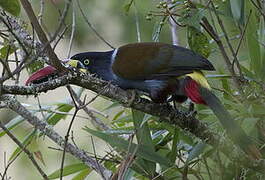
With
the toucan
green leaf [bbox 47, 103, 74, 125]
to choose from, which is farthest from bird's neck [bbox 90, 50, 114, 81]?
green leaf [bbox 47, 103, 74, 125]

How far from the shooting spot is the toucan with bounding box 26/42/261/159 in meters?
2.63

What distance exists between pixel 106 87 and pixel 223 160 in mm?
599

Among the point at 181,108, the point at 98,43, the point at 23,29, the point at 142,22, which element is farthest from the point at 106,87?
the point at 98,43

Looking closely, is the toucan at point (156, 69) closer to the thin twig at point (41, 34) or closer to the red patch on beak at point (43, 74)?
the red patch on beak at point (43, 74)

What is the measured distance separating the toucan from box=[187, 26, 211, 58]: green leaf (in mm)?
64

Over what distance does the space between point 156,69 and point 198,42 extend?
23 centimetres

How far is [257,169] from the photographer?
7.57 feet

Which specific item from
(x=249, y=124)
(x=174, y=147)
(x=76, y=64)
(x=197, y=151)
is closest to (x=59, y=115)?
(x=76, y=64)

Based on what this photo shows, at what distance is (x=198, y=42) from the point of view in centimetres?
274

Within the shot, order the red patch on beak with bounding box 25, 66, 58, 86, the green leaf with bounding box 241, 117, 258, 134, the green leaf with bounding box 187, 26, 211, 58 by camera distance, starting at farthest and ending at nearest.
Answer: the green leaf with bounding box 187, 26, 211, 58 → the green leaf with bounding box 241, 117, 258, 134 → the red patch on beak with bounding box 25, 66, 58, 86

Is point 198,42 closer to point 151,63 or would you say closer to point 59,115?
point 151,63

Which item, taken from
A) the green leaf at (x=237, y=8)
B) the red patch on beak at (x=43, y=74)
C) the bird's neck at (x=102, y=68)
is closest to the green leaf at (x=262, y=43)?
the green leaf at (x=237, y=8)

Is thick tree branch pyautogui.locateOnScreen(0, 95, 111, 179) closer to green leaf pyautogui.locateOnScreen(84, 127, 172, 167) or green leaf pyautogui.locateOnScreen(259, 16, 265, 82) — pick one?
green leaf pyautogui.locateOnScreen(84, 127, 172, 167)

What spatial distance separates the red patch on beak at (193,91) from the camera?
2574 millimetres
